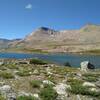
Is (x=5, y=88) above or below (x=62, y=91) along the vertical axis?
above

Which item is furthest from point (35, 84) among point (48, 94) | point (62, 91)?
point (48, 94)

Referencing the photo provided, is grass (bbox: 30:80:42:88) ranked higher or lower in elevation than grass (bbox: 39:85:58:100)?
higher

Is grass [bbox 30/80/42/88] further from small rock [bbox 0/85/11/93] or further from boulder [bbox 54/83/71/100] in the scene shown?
small rock [bbox 0/85/11/93]

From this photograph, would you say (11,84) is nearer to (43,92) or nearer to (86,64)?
(43,92)

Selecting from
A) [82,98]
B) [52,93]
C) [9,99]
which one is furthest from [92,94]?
[9,99]

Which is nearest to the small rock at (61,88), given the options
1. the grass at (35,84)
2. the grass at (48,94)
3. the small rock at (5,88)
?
the grass at (48,94)

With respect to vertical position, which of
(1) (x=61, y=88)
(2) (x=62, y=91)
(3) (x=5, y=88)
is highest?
(3) (x=5, y=88)

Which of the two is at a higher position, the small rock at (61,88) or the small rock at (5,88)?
the small rock at (5,88)

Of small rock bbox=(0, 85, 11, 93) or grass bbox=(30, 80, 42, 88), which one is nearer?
small rock bbox=(0, 85, 11, 93)

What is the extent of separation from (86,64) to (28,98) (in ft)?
107

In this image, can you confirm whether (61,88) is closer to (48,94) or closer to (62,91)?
(62,91)

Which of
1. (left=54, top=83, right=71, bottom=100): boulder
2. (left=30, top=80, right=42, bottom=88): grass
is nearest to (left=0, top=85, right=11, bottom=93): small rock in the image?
(left=30, top=80, right=42, bottom=88): grass

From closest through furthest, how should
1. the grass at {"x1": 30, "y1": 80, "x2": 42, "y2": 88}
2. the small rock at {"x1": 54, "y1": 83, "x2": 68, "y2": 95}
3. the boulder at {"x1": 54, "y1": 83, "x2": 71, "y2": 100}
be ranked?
the boulder at {"x1": 54, "y1": 83, "x2": 71, "y2": 100} < the small rock at {"x1": 54, "y1": 83, "x2": 68, "y2": 95} < the grass at {"x1": 30, "y1": 80, "x2": 42, "y2": 88}

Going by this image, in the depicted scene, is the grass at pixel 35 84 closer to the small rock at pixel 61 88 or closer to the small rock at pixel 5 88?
the small rock at pixel 61 88
